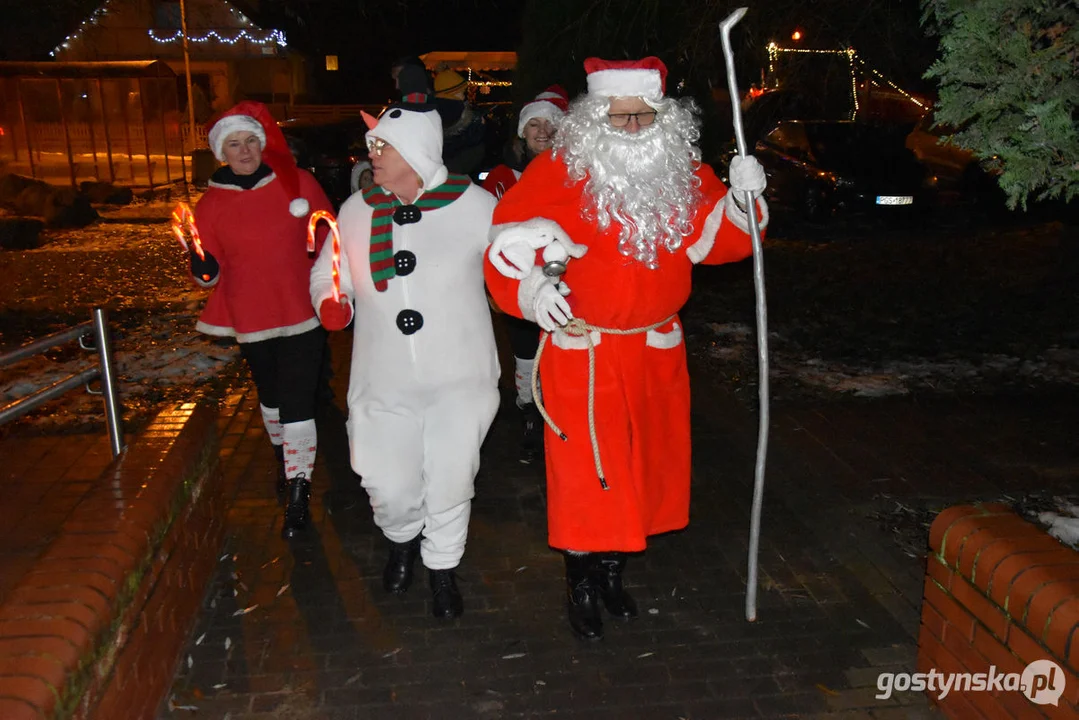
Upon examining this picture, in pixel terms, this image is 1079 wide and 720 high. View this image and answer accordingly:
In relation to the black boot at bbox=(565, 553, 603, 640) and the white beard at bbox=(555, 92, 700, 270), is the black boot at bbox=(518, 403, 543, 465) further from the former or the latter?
the white beard at bbox=(555, 92, 700, 270)

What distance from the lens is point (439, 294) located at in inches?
155

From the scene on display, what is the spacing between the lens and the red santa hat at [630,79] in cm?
371

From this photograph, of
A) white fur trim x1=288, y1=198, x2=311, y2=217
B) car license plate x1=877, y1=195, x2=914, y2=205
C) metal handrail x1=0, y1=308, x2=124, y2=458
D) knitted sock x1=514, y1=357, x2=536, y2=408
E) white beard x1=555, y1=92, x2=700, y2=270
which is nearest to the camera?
metal handrail x1=0, y1=308, x2=124, y2=458

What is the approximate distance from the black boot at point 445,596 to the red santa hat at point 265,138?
186cm

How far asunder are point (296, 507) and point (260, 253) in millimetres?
1290

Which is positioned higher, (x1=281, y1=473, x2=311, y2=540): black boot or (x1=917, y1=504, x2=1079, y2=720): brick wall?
(x1=917, y1=504, x2=1079, y2=720): brick wall

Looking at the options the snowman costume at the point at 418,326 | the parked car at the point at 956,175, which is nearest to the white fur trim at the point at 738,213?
the snowman costume at the point at 418,326

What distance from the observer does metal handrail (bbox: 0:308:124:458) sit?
11.5 feet

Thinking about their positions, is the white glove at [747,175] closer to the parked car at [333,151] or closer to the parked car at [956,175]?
the parked car at [333,151]

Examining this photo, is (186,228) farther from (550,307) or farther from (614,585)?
(614,585)

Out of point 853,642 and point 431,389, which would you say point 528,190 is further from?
point 853,642

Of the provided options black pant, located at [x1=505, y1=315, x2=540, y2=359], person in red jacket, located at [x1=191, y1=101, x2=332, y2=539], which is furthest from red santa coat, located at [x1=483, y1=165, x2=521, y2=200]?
person in red jacket, located at [x1=191, y1=101, x2=332, y2=539]

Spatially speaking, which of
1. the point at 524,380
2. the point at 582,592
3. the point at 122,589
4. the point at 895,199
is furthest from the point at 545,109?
the point at 895,199

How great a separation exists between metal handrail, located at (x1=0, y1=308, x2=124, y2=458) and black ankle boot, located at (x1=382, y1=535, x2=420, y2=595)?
1.28 meters
